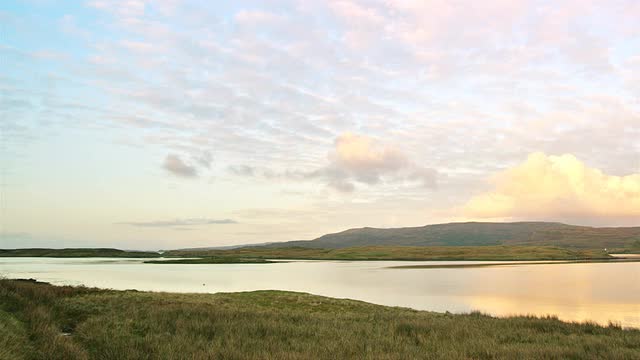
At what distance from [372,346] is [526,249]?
606 feet

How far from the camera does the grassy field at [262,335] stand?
1662cm

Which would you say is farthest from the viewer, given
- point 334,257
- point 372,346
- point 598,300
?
point 334,257

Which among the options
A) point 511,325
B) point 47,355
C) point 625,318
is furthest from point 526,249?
point 47,355

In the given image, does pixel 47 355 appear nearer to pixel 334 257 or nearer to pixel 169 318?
pixel 169 318

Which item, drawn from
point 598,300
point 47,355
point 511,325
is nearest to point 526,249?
point 598,300

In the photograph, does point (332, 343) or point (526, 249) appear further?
point (526, 249)

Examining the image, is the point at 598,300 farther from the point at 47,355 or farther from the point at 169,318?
the point at 47,355

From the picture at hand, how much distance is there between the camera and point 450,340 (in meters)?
20.5

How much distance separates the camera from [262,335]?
848 inches

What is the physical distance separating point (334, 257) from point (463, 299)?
13910cm

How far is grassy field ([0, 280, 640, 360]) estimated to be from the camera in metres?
16.6

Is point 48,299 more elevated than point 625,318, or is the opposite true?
point 48,299

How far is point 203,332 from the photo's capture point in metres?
21.4

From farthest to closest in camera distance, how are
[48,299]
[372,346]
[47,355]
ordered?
1. [48,299]
2. [372,346]
3. [47,355]
